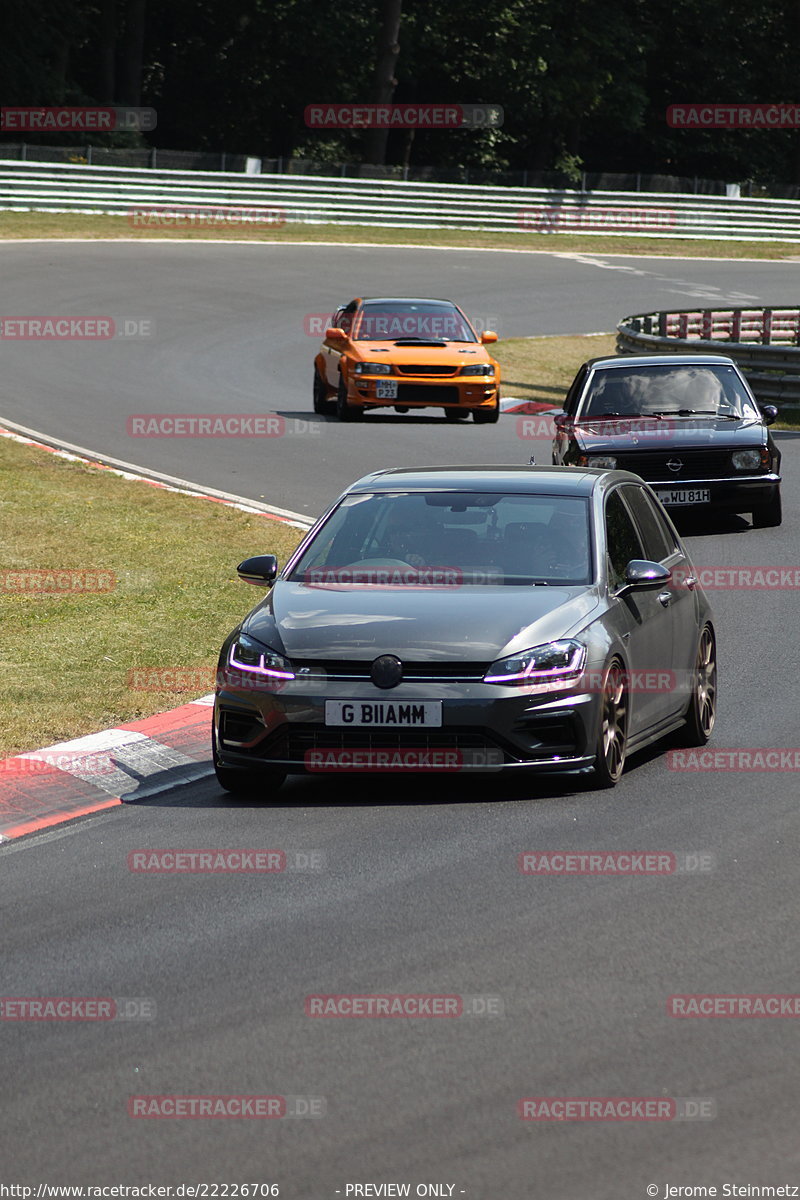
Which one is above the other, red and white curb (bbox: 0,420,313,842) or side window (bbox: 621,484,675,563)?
side window (bbox: 621,484,675,563)

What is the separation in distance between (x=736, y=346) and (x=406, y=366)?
22.6ft

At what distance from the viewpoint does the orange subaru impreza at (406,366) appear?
2580cm

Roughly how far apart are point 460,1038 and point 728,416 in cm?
1362

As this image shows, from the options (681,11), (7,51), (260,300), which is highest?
(681,11)

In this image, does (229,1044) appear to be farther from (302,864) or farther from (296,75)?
(296,75)

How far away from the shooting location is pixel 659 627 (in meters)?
9.68

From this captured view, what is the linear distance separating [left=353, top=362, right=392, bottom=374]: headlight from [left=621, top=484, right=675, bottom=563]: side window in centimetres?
1535

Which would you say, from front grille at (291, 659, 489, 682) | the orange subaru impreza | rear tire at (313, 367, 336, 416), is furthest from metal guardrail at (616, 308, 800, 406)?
front grille at (291, 659, 489, 682)

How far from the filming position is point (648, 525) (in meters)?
10.5

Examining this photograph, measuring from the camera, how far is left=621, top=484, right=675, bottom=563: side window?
405 inches

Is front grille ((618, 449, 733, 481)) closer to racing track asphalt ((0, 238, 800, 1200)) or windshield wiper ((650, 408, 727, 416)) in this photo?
windshield wiper ((650, 408, 727, 416))

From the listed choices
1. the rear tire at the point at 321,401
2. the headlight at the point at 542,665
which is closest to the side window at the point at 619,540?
the headlight at the point at 542,665

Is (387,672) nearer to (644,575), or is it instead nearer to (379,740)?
(379,740)

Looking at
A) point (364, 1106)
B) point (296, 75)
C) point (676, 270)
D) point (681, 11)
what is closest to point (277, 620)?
point (364, 1106)
